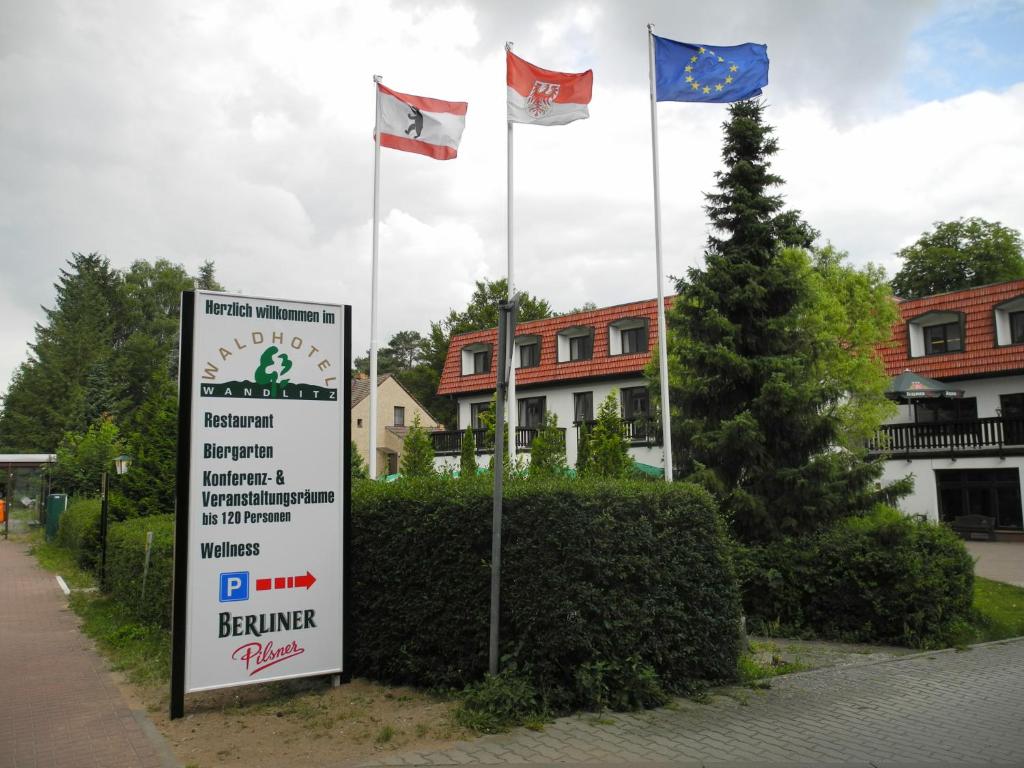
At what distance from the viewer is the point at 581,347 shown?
3734cm

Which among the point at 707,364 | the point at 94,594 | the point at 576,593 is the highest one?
the point at 707,364

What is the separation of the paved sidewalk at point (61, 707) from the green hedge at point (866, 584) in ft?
25.2

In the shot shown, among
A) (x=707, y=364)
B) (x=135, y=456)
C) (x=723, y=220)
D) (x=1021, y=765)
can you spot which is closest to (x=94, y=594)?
(x=135, y=456)

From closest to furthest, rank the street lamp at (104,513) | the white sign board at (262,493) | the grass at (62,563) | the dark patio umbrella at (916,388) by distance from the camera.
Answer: the white sign board at (262,493) → the street lamp at (104,513) → the grass at (62,563) → the dark patio umbrella at (916,388)

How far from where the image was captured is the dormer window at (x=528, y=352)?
126 feet

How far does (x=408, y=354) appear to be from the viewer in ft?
311

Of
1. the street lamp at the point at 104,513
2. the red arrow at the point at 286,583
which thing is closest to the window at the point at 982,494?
the street lamp at the point at 104,513

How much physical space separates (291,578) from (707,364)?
27.4 feet

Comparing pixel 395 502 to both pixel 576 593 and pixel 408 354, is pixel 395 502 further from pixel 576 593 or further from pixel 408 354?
pixel 408 354

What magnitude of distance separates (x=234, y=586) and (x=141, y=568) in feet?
20.4

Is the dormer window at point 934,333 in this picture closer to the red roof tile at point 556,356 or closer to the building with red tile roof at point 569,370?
the red roof tile at point 556,356

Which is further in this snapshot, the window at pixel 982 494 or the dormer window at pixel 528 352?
the dormer window at pixel 528 352

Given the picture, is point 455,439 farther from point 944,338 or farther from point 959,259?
point 959,259

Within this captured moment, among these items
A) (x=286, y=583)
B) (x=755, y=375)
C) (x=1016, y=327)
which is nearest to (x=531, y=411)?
(x=1016, y=327)
